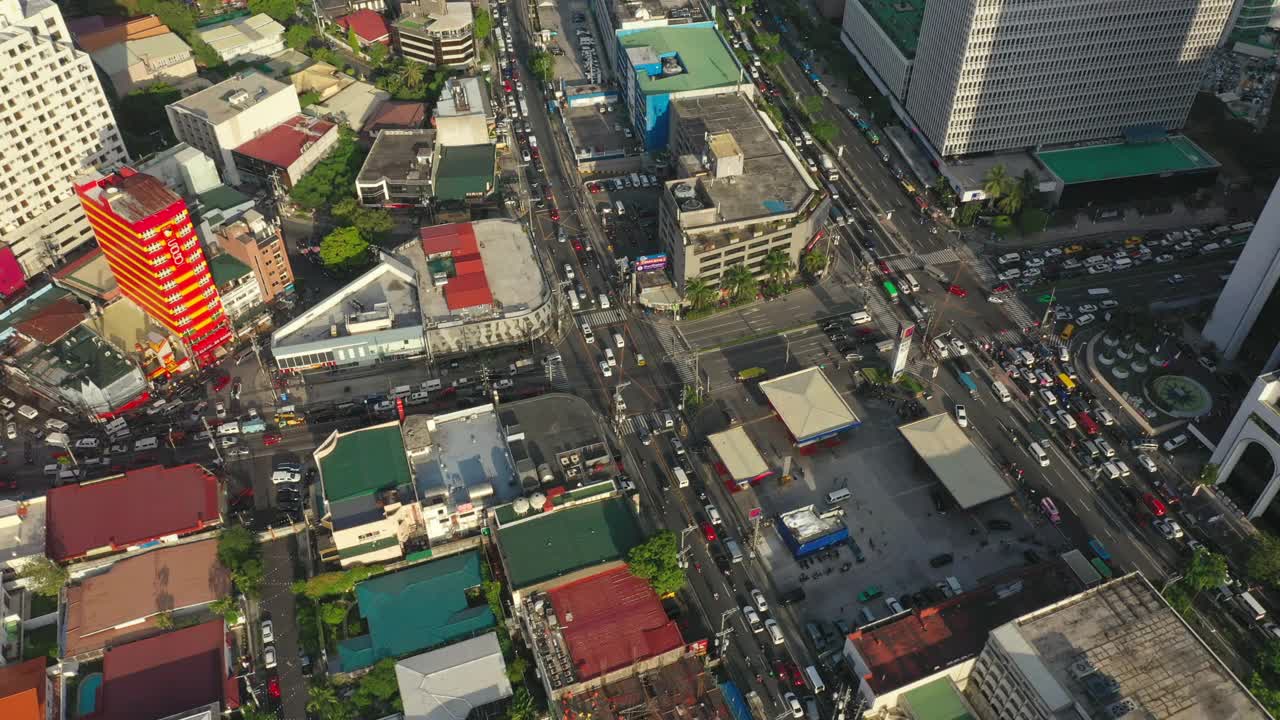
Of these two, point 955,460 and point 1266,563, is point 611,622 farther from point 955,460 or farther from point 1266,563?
point 1266,563

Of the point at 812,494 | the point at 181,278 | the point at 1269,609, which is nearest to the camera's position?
the point at 1269,609

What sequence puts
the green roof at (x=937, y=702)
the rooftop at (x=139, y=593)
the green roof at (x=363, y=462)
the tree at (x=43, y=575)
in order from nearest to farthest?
the green roof at (x=937, y=702) → the rooftop at (x=139, y=593) → the tree at (x=43, y=575) → the green roof at (x=363, y=462)

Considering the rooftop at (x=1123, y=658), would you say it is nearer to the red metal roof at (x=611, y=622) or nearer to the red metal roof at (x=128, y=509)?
the red metal roof at (x=611, y=622)

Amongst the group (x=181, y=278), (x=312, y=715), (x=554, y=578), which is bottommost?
(x=312, y=715)

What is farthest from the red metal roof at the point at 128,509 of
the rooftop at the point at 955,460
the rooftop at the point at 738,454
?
the rooftop at the point at 955,460

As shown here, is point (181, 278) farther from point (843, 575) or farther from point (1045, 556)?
point (1045, 556)

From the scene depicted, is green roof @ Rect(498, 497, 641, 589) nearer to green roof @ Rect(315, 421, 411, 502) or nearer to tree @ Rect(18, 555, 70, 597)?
green roof @ Rect(315, 421, 411, 502)

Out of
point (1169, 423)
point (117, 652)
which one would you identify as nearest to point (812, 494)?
point (1169, 423)
